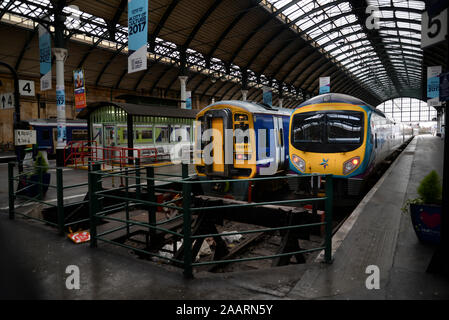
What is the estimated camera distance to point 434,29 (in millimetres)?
3602

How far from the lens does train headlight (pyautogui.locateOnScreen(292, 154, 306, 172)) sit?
9.15m

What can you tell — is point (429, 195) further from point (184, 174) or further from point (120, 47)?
point (120, 47)

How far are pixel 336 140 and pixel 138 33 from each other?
8.00 m

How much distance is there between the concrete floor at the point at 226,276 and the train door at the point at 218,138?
4.83 m

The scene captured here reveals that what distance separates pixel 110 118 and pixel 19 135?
8.17 m

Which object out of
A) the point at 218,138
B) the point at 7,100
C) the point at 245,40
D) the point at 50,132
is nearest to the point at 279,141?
the point at 218,138

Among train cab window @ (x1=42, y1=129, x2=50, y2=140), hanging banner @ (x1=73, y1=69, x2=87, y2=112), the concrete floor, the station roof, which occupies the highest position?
the station roof

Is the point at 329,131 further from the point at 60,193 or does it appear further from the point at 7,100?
the point at 7,100

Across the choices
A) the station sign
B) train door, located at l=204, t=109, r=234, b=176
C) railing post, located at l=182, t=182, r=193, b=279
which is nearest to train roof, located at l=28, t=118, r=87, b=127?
train door, located at l=204, t=109, r=234, b=176

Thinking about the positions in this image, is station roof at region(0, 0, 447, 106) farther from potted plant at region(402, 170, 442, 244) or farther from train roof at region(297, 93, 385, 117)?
potted plant at region(402, 170, 442, 244)

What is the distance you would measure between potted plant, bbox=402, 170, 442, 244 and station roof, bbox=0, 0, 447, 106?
1806 cm

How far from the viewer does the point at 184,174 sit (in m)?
6.32

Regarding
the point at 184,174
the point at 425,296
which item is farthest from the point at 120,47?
the point at 425,296
